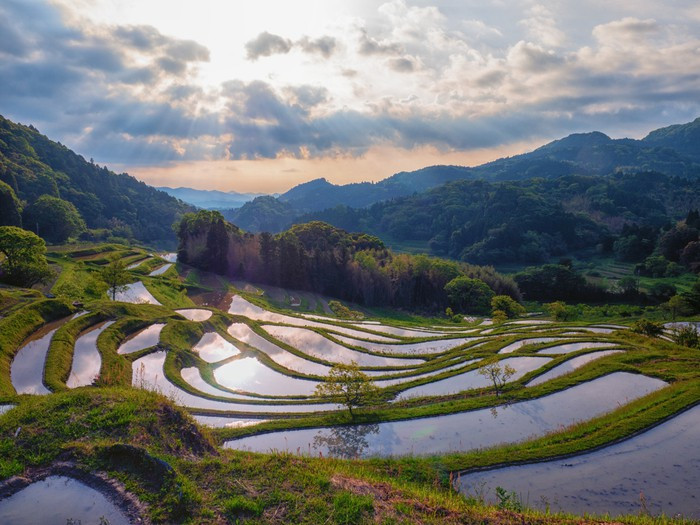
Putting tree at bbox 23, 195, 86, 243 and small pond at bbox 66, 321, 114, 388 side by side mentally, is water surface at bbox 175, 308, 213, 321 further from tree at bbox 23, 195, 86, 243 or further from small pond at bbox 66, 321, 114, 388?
tree at bbox 23, 195, 86, 243

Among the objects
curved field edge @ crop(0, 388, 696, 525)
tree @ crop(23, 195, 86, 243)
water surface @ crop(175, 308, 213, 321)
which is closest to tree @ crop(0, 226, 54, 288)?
water surface @ crop(175, 308, 213, 321)

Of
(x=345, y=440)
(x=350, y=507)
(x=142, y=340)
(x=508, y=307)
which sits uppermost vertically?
(x=350, y=507)

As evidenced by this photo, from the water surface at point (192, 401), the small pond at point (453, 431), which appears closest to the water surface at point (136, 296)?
the water surface at point (192, 401)

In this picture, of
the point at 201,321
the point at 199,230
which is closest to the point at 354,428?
the point at 201,321

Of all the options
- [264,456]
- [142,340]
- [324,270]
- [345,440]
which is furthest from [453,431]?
[324,270]

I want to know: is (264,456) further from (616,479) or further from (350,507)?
(616,479)

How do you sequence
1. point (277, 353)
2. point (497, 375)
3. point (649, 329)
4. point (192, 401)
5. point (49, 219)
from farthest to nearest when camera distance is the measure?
point (49, 219) < point (649, 329) < point (277, 353) < point (497, 375) < point (192, 401)
